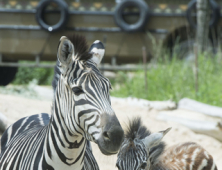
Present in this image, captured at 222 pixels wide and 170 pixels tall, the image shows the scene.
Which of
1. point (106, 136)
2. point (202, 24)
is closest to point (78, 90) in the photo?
point (106, 136)

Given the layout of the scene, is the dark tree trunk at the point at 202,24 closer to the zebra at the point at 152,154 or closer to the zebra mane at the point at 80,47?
the zebra at the point at 152,154

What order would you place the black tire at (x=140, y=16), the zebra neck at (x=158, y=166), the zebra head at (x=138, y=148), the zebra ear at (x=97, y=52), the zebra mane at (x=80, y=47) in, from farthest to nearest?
the black tire at (x=140, y=16), the zebra neck at (x=158, y=166), the zebra head at (x=138, y=148), the zebra ear at (x=97, y=52), the zebra mane at (x=80, y=47)

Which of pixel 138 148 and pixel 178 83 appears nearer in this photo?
pixel 138 148

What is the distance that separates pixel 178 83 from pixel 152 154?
195 inches

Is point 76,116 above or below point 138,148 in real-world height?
above

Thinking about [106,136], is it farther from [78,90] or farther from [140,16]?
[140,16]

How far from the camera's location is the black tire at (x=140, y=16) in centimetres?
1029

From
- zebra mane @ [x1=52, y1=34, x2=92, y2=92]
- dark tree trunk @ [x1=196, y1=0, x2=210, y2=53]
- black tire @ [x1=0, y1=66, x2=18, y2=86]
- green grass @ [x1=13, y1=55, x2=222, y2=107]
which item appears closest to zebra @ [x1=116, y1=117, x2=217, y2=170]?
zebra mane @ [x1=52, y1=34, x2=92, y2=92]

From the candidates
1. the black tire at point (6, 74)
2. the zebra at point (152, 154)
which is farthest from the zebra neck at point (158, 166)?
the black tire at point (6, 74)

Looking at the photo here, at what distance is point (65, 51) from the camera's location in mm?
2480

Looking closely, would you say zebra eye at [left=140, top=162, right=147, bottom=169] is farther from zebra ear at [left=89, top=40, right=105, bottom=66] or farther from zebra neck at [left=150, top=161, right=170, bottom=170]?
zebra ear at [left=89, top=40, right=105, bottom=66]

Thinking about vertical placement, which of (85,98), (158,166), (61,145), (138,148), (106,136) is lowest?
(158,166)

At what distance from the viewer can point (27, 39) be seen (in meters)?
10.8

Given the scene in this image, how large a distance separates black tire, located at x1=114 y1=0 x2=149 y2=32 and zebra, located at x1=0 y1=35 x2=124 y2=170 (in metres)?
7.67
